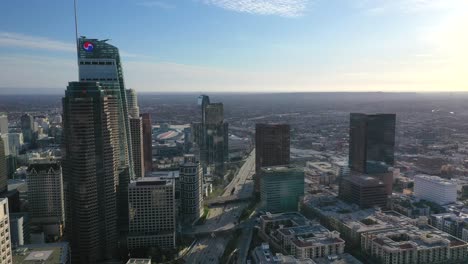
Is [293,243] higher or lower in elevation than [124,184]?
lower

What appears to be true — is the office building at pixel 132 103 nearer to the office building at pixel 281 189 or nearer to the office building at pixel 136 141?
the office building at pixel 136 141

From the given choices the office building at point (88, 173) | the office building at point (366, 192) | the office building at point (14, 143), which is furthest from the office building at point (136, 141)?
the office building at point (366, 192)

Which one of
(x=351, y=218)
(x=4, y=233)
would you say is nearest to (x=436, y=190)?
(x=351, y=218)

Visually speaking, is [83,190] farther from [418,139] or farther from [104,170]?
[418,139]

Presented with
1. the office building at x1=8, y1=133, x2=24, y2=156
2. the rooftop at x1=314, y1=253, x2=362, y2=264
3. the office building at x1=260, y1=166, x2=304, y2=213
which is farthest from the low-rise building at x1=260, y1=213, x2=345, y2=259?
the office building at x1=8, y1=133, x2=24, y2=156

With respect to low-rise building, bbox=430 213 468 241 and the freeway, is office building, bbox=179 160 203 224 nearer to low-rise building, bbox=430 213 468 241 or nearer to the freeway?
the freeway

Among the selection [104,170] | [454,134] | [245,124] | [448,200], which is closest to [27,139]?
[104,170]

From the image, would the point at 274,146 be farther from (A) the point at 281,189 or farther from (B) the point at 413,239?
(B) the point at 413,239
